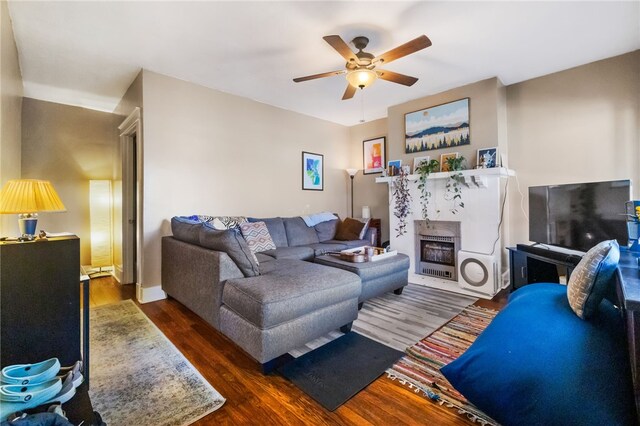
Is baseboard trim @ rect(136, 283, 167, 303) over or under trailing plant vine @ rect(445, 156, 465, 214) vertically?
under

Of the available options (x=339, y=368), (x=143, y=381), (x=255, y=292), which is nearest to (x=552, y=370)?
(x=339, y=368)

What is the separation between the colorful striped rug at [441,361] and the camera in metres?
1.53

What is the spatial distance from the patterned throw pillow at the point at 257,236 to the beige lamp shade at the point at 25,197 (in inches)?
74.3

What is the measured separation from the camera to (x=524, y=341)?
1.17 meters

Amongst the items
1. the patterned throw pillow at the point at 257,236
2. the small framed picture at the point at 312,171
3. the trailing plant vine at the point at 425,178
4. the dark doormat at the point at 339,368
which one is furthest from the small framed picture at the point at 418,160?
the dark doormat at the point at 339,368

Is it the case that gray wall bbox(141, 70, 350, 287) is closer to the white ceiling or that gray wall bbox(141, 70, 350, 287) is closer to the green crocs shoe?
the white ceiling

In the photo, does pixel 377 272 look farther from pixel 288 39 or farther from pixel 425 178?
pixel 288 39

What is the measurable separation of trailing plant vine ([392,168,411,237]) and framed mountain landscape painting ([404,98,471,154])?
47 cm

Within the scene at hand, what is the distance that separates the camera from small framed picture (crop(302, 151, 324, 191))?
4.80 metres

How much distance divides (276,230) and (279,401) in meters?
2.54

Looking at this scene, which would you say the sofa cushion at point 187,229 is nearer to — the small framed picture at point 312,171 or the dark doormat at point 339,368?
the dark doormat at point 339,368

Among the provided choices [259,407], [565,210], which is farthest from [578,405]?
[565,210]

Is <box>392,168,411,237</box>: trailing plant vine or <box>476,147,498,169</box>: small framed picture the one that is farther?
<box>392,168,411,237</box>: trailing plant vine

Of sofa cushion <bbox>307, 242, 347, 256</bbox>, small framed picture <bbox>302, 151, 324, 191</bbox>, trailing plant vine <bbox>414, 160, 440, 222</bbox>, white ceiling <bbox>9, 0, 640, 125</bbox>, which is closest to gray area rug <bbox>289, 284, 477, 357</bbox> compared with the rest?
sofa cushion <bbox>307, 242, 347, 256</bbox>
